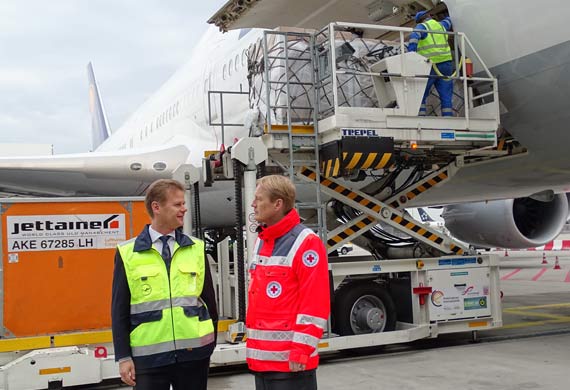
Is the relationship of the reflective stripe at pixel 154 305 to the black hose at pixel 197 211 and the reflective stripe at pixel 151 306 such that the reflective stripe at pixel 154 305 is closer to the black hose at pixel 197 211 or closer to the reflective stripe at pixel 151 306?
the reflective stripe at pixel 151 306

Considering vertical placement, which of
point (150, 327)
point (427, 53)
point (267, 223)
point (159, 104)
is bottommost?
point (150, 327)

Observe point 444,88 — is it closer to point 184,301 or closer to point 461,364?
point 461,364

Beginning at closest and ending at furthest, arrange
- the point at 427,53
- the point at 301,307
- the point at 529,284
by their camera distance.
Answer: the point at 301,307, the point at 427,53, the point at 529,284

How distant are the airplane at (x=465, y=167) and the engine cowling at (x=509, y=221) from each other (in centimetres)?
2

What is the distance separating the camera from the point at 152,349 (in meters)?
2.73

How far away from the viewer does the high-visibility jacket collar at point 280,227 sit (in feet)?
9.00

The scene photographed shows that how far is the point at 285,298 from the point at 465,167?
5379 mm

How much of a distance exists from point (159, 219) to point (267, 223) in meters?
0.47

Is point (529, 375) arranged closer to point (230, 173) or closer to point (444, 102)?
point (444, 102)

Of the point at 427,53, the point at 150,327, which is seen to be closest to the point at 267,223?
the point at 150,327

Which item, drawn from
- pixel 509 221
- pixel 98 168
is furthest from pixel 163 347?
pixel 509 221

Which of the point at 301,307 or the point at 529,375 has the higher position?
the point at 301,307

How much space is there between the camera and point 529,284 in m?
14.2

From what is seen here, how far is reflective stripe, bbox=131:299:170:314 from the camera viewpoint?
2.74 m
